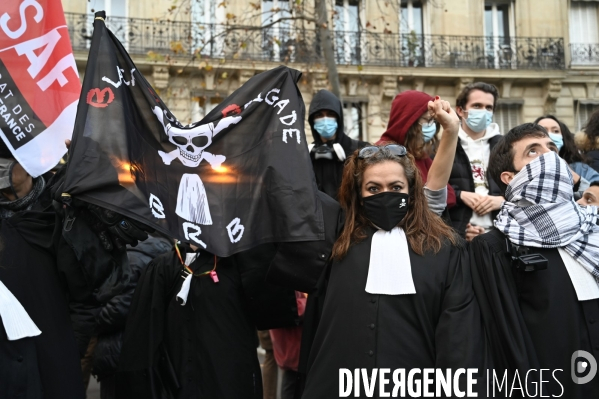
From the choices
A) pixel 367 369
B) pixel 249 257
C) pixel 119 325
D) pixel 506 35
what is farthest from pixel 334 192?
pixel 506 35

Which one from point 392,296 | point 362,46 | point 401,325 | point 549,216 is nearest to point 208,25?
point 362,46

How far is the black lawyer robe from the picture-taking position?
123 inches

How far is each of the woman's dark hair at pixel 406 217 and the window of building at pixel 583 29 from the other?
20.6 m

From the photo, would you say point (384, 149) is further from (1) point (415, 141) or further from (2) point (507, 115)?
(2) point (507, 115)

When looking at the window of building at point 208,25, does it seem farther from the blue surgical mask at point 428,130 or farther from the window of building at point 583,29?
the blue surgical mask at point 428,130

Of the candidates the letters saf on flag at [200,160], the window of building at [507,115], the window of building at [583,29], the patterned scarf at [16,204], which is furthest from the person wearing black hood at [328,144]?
the window of building at [583,29]

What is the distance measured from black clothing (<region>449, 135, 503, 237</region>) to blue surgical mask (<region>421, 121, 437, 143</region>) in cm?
27

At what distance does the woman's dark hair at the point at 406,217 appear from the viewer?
3.39 metres

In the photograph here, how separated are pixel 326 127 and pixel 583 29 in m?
19.6

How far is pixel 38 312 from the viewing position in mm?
3471

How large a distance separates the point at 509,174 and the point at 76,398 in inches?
104

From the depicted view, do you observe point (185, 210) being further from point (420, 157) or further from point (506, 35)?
point (506, 35)

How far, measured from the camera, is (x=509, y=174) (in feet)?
12.6

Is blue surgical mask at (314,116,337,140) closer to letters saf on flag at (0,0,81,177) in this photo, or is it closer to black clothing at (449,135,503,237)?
black clothing at (449,135,503,237)
